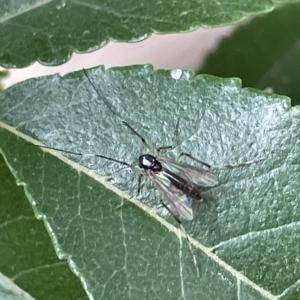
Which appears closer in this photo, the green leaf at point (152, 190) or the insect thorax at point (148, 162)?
the green leaf at point (152, 190)

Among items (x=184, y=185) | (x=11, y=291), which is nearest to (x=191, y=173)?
(x=184, y=185)

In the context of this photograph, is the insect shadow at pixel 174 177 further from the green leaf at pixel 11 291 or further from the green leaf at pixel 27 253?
the green leaf at pixel 11 291

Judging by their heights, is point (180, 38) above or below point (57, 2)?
above

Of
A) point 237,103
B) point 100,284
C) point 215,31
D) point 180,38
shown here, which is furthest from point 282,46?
point 100,284

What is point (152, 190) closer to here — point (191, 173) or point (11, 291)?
point (191, 173)

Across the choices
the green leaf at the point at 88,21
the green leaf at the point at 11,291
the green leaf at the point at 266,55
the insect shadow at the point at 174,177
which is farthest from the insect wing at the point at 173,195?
the green leaf at the point at 266,55

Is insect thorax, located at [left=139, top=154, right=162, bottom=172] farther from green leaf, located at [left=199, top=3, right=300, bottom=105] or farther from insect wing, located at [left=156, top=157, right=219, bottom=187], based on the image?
green leaf, located at [left=199, top=3, right=300, bottom=105]

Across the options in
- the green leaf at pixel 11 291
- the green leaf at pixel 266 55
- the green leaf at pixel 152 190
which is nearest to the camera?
the green leaf at pixel 152 190

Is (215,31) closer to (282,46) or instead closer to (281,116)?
(282,46)

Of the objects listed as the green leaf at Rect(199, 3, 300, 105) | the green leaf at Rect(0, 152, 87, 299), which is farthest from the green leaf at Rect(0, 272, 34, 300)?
the green leaf at Rect(199, 3, 300, 105)
